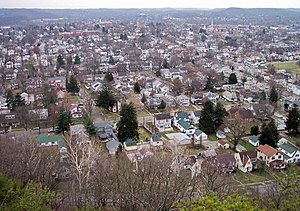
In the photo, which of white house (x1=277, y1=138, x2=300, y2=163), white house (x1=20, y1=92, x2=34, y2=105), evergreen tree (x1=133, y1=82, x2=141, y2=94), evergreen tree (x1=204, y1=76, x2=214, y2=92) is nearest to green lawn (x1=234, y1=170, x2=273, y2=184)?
white house (x1=277, y1=138, x2=300, y2=163)

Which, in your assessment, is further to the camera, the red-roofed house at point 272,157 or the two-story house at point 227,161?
the red-roofed house at point 272,157

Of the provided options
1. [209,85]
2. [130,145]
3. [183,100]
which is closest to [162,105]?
[183,100]

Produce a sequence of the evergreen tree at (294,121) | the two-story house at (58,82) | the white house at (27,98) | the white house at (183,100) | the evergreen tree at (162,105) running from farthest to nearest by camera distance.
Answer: the two-story house at (58,82) < the white house at (27,98) < the white house at (183,100) < the evergreen tree at (162,105) < the evergreen tree at (294,121)

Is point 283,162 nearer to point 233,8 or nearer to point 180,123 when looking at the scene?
point 180,123

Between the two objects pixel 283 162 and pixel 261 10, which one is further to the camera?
pixel 261 10

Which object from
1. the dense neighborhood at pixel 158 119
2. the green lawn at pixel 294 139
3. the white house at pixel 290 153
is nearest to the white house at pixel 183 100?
the dense neighborhood at pixel 158 119

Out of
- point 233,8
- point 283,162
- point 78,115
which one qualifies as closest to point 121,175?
point 283,162

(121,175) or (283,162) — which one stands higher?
(121,175)

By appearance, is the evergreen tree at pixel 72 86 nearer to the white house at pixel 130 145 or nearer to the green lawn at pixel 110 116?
the green lawn at pixel 110 116
